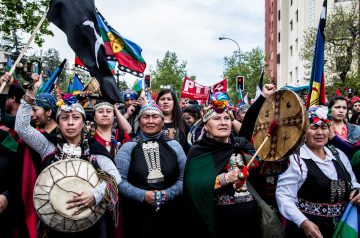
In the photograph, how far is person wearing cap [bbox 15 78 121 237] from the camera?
4.10m

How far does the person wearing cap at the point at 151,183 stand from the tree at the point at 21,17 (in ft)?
40.7

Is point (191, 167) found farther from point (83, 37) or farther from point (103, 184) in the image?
point (83, 37)

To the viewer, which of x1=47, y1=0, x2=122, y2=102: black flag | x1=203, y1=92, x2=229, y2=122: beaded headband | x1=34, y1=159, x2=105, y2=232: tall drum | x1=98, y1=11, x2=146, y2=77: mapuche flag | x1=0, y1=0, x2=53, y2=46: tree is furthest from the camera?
x1=0, y1=0, x2=53, y2=46: tree

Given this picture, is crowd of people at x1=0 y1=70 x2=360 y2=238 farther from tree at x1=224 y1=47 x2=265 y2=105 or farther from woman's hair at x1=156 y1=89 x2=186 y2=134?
tree at x1=224 y1=47 x2=265 y2=105

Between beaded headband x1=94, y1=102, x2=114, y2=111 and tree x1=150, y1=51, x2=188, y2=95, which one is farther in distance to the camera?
tree x1=150, y1=51, x2=188, y2=95

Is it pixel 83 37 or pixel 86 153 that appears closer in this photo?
pixel 86 153

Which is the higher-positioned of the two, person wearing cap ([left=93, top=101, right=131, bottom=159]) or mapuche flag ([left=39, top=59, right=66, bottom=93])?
mapuche flag ([left=39, top=59, right=66, bottom=93])

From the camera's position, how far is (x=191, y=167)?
4398mm

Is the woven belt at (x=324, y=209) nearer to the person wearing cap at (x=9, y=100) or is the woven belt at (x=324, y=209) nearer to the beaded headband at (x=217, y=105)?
the beaded headband at (x=217, y=105)

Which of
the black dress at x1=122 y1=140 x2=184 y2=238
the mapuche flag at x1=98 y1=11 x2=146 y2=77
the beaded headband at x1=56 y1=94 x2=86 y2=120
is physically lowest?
the black dress at x1=122 y1=140 x2=184 y2=238

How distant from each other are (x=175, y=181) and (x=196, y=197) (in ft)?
1.82

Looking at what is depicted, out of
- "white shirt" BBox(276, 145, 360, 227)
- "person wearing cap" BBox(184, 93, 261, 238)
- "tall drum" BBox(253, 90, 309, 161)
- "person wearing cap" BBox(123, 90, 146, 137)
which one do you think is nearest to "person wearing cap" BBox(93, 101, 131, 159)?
"person wearing cap" BBox(123, 90, 146, 137)

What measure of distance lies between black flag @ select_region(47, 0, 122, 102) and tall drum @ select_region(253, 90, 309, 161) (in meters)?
1.61

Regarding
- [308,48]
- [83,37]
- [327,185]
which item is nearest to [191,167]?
[327,185]
